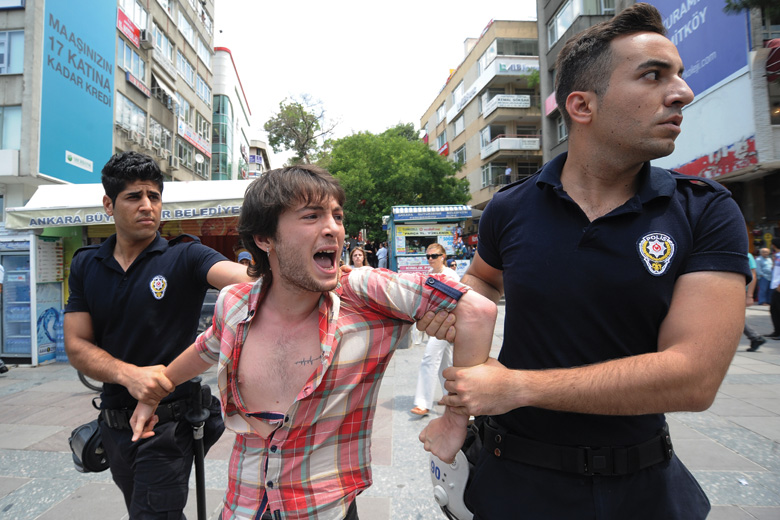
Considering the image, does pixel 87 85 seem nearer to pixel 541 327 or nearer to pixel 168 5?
pixel 168 5

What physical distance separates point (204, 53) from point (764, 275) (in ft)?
121

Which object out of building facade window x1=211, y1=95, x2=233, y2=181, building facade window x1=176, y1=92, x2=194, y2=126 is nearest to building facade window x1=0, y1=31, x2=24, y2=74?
building facade window x1=176, y1=92, x2=194, y2=126

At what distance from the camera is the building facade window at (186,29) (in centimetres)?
2916

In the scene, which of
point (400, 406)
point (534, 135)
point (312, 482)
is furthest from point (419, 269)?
point (534, 135)

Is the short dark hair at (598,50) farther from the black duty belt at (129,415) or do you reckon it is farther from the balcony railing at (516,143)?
the balcony railing at (516,143)

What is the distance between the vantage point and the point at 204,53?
34.6 m

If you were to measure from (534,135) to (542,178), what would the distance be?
3378 cm

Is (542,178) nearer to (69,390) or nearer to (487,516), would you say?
(487,516)

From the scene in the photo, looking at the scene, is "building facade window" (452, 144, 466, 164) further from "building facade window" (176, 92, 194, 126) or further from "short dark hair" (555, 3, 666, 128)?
"short dark hair" (555, 3, 666, 128)

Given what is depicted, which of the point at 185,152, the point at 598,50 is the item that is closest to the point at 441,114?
the point at 185,152

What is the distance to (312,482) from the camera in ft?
4.98

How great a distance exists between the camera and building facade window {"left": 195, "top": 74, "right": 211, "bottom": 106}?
3319 centimetres

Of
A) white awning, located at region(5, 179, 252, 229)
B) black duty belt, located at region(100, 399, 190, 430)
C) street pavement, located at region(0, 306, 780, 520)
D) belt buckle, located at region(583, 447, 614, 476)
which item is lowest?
street pavement, located at region(0, 306, 780, 520)

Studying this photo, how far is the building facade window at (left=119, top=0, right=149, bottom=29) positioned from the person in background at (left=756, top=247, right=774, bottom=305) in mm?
26056
